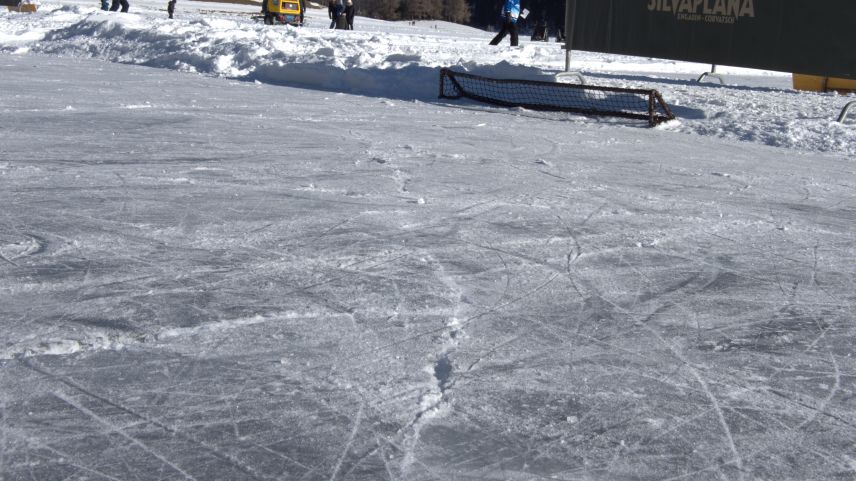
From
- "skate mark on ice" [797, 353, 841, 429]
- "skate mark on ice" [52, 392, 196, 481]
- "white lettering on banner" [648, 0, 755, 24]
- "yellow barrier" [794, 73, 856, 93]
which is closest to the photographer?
"skate mark on ice" [52, 392, 196, 481]

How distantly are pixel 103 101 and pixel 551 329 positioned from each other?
7.94 metres

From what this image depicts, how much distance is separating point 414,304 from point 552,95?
902 centimetres

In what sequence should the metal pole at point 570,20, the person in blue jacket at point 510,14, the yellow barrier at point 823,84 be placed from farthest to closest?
the person in blue jacket at point 510,14, the yellow barrier at point 823,84, the metal pole at point 570,20

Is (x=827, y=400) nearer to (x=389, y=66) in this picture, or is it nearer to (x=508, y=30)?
(x=389, y=66)

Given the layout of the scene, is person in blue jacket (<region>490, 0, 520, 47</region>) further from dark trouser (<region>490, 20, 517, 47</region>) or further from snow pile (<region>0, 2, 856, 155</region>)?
snow pile (<region>0, 2, 856, 155</region>)

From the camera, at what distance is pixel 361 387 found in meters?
3.26

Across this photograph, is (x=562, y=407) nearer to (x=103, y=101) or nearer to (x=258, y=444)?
(x=258, y=444)

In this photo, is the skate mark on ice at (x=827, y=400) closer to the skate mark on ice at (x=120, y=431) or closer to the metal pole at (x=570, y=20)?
the skate mark on ice at (x=120, y=431)

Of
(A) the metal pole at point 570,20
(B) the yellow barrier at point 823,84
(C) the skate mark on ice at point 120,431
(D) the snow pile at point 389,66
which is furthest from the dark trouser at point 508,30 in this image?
(C) the skate mark on ice at point 120,431

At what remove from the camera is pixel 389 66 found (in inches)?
570

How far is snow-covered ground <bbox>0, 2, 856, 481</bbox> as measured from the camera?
9.37 feet

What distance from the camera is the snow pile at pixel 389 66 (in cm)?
1063

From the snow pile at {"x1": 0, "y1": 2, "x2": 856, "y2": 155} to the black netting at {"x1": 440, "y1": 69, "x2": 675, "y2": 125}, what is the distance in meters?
0.27

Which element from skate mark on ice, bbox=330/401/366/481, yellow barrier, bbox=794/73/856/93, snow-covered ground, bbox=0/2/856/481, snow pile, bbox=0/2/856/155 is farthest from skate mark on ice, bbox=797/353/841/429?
yellow barrier, bbox=794/73/856/93
